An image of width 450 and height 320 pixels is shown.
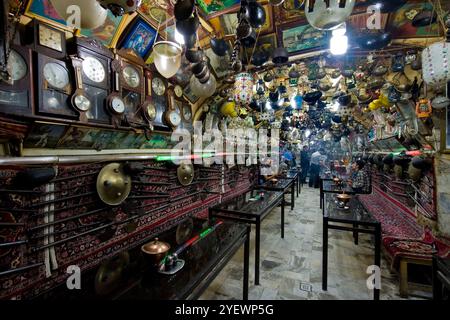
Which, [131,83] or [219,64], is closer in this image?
[131,83]

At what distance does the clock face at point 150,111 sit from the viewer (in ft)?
9.43

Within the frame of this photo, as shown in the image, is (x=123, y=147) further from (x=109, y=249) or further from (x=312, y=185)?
(x=312, y=185)

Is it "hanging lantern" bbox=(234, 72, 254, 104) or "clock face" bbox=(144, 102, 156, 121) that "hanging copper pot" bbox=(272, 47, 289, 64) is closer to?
"hanging lantern" bbox=(234, 72, 254, 104)

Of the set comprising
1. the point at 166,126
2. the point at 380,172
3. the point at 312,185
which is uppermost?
the point at 166,126

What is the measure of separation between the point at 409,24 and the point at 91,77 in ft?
15.1

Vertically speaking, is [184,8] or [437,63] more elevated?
[184,8]

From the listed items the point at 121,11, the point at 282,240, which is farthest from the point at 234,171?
the point at 121,11

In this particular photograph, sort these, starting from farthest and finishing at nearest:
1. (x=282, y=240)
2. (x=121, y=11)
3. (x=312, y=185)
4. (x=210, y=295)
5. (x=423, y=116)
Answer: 1. (x=312, y=185)
2. (x=282, y=240)
3. (x=423, y=116)
4. (x=210, y=295)
5. (x=121, y=11)

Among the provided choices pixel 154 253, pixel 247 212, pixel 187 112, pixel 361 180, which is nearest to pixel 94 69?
pixel 187 112

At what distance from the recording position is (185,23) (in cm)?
181

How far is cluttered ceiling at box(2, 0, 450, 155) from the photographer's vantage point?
1.75m

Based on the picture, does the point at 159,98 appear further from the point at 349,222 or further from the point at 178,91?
the point at 349,222

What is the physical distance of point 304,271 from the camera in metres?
3.33

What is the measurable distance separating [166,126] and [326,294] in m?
3.45
